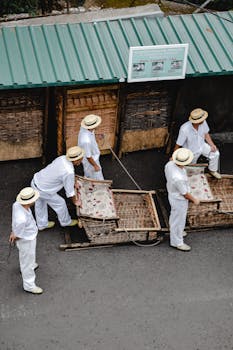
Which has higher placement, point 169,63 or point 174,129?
point 169,63

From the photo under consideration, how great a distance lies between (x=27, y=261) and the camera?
7.95m

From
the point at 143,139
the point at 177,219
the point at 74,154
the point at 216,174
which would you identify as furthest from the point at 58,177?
the point at 216,174

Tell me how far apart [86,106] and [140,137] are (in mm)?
1303

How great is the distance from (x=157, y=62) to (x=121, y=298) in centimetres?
367

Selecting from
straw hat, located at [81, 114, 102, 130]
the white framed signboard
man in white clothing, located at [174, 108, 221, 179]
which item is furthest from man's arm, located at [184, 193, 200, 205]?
the white framed signboard

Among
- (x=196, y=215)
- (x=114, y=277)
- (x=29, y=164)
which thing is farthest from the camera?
(x=29, y=164)

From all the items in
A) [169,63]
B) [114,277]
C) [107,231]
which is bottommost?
[114,277]

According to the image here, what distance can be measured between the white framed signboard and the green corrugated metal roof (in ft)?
0.58

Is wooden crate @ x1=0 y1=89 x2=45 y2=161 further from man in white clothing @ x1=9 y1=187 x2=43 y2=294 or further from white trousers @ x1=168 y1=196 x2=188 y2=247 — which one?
white trousers @ x1=168 y1=196 x2=188 y2=247

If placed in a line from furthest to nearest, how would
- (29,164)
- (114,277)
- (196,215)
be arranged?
1. (29,164)
2. (196,215)
3. (114,277)

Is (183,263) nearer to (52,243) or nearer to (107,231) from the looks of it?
(107,231)

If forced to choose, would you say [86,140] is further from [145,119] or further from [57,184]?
[145,119]

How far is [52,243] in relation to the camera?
29.8 ft

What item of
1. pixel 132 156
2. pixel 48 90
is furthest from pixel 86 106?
pixel 132 156
